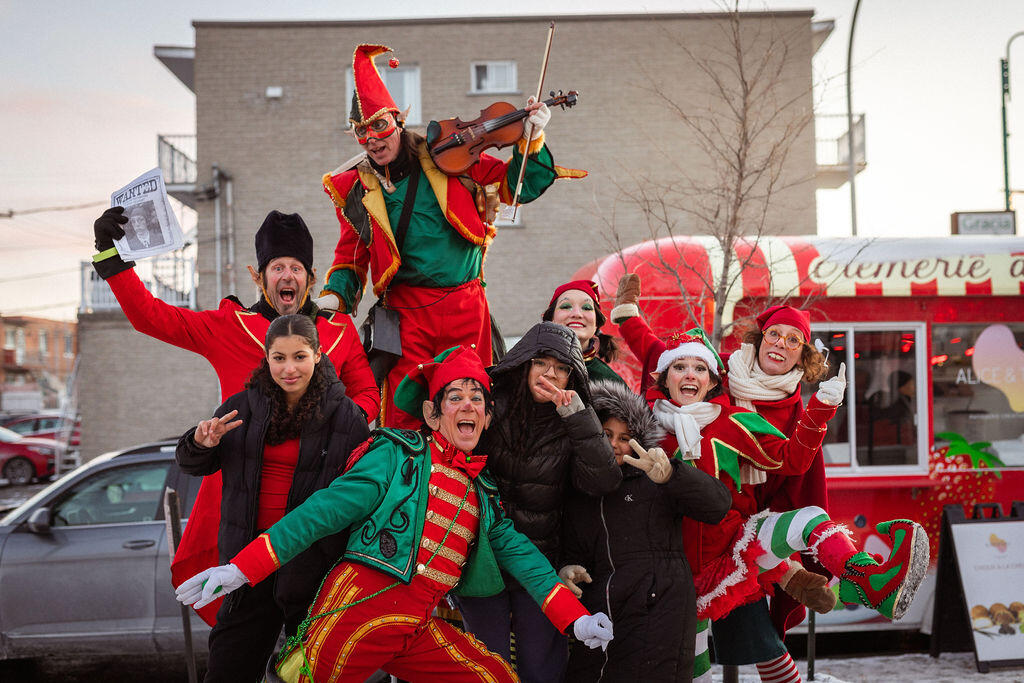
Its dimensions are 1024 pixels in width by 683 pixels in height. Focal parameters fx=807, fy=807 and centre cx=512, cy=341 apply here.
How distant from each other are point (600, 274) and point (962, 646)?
3.78 metres

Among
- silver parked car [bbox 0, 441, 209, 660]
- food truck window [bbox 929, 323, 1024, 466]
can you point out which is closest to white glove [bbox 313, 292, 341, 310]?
silver parked car [bbox 0, 441, 209, 660]

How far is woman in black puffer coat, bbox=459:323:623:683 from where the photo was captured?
2914 mm

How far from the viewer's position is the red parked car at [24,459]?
1642 centimetres

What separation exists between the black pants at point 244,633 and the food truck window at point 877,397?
449cm

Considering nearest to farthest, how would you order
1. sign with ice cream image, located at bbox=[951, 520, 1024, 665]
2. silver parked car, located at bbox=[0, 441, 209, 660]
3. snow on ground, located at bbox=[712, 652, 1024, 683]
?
silver parked car, located at bbox=[0, 441, 209, 660]
snow on ground, located at bbox=[712, 652, 1024, 683]
sign with ice cream image, located at bbox=[951, 520, 1024, 665]

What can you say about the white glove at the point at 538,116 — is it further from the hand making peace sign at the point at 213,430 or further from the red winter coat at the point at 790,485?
the hand making peace sign at the point at 213,430

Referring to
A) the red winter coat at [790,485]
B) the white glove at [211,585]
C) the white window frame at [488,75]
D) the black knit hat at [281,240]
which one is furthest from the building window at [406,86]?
the white glove at [211,585]

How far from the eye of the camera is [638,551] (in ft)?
9.76

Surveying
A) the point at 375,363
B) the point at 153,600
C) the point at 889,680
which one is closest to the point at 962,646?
the point at 889,680

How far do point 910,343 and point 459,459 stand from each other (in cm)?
459

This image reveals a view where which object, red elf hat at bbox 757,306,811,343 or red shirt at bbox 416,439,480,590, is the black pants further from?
red elf hat at bbox 757,306,811,343

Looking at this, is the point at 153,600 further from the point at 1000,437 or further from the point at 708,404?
the point at 1000,437

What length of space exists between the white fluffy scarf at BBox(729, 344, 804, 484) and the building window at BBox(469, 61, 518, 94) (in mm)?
12839

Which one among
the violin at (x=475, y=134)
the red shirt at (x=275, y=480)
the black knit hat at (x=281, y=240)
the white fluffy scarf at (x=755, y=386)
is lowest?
the red shirt at (x=275, y=480)
